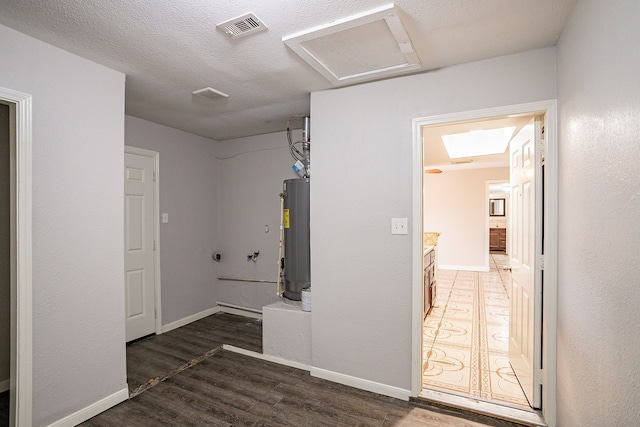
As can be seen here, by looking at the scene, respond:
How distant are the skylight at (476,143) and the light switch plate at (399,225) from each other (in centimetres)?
288

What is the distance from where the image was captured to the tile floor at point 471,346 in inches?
95.6

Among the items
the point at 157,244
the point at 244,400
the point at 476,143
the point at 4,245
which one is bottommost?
the point at 244,400

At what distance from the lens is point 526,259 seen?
90.8 inches

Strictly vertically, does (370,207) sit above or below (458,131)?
below

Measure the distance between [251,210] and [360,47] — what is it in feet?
8.96

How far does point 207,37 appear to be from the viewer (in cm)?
183

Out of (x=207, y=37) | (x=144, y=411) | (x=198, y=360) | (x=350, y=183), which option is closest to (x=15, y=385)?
(x=144, y=411)

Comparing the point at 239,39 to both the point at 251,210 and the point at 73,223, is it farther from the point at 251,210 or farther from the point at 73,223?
the point at 251,210

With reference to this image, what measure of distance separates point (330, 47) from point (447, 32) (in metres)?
0.67

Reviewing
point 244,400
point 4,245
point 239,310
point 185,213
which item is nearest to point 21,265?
point 4,245

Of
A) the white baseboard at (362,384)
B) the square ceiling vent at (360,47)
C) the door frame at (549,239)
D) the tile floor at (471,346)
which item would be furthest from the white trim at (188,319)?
the door frame at (549,239)

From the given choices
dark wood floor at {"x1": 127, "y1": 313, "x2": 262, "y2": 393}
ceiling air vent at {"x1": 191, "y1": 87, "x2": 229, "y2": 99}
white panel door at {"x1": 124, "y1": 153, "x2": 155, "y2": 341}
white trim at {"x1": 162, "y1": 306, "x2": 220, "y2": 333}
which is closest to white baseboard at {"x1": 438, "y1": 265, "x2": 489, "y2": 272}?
dark wood floor at {"x1": 127, "y1": 313, "x2": 262, "y2": 393}

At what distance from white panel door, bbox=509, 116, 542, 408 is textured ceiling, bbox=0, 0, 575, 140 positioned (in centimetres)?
72

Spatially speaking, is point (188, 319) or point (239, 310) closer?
point (188, 319)
